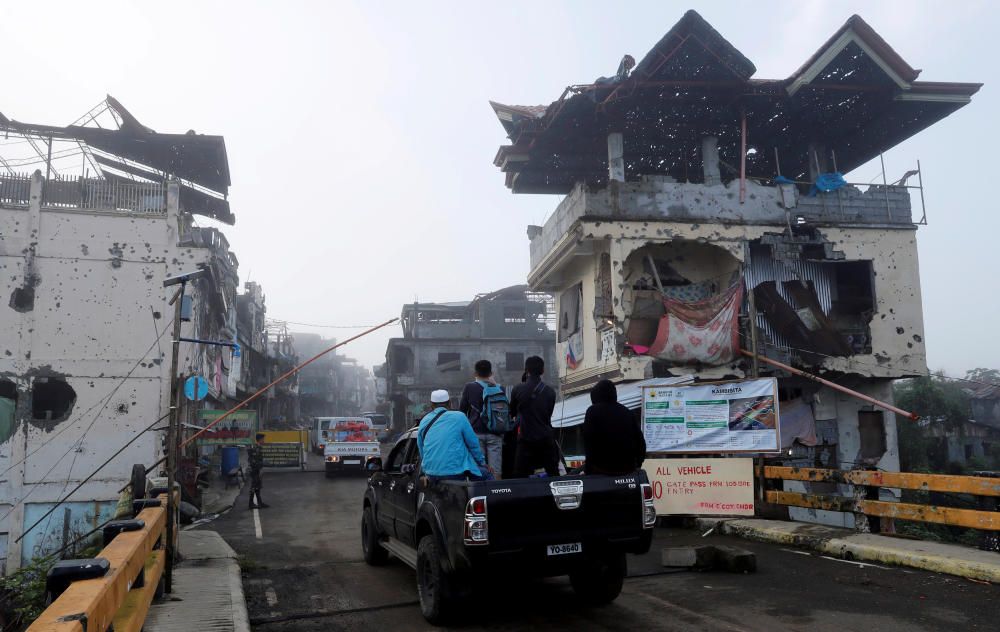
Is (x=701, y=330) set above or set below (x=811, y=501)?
above

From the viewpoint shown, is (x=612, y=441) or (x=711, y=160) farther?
(x=711, y=160)

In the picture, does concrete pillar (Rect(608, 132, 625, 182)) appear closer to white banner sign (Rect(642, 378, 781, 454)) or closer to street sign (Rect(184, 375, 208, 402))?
white banner sign (Rect(642, 378, 781, 454))

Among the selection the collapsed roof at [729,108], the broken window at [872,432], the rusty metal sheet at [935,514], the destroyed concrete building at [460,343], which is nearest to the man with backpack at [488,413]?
the rusty metal sheet at [935,514]

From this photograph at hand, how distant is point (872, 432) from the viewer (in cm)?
2017

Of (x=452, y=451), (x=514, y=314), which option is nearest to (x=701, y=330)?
(x=452, y=451)

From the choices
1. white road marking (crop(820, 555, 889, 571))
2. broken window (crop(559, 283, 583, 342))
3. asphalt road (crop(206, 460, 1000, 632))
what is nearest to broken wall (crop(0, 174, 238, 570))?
broken window (crop(559, 283, 583, 342))

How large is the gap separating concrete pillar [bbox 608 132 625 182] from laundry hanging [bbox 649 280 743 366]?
163 inches

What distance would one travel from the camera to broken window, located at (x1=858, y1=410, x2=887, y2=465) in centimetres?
2005

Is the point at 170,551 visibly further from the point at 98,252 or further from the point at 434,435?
the point at 98,252

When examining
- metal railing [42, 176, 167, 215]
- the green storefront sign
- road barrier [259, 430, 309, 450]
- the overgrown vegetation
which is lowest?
the overgrown vegetation

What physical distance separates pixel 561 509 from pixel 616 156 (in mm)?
16084

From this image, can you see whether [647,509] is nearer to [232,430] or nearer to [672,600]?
[672,600]

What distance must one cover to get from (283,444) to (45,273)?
11130mm

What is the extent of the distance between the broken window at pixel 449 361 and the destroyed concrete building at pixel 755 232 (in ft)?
98.1
